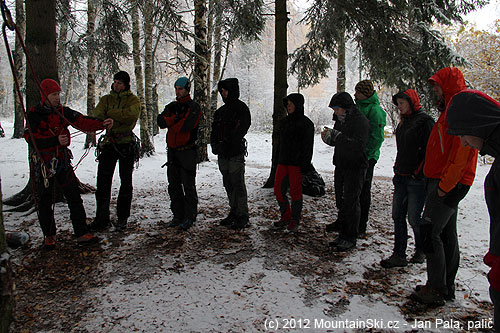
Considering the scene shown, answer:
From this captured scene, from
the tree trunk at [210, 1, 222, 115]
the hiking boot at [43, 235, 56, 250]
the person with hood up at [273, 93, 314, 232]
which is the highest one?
the tree trunk at [210, 1, 222, 115]

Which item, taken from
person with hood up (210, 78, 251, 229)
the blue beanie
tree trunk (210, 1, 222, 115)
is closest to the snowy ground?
person with hood up (210, 78, 251, 229)

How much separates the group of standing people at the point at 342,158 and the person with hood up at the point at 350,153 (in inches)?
0.5

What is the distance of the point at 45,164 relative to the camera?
391 centimetres

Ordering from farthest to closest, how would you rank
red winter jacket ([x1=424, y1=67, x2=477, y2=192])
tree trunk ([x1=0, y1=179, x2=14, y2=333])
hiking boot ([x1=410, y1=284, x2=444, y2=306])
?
hiking boot ([x1=410, y1=284, x2=444, y2=306]), red winter jacket ([x1=424, y1=67, x2=477, y2=192]), tree trunk ([x1=0, y1=179, x2=14, y2=333])

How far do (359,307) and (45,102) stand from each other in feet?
14.3

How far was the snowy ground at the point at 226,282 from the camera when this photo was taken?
273cm

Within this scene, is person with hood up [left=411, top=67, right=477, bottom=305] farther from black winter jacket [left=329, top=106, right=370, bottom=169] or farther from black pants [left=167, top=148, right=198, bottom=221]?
black pants [left=167, top=148, right=198, bottom=221]

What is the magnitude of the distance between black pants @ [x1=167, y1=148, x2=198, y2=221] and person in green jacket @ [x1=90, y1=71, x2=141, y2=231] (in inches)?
25.4

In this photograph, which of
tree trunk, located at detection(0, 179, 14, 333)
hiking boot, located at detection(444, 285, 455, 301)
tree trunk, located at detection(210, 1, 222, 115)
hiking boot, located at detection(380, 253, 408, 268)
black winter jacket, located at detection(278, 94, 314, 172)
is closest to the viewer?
tree trunk, located at detection(0, 179, 14, 333)

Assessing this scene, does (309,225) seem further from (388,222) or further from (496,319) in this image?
(496,319)

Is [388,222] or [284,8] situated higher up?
[284,8]

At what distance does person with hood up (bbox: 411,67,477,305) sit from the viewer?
2725 millimetres

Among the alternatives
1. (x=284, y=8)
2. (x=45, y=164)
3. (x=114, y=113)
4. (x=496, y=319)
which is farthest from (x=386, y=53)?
(x=45, y=164)

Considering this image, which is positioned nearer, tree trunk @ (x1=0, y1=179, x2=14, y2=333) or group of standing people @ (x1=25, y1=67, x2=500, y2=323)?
tree trunk @ (x1=0, y1=179, x2=14, y2=333)
